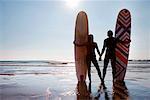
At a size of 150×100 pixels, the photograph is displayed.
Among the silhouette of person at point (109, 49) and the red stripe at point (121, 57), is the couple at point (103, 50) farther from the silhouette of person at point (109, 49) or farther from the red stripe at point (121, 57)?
the red stripe at point (121, 57)

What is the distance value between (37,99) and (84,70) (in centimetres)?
405

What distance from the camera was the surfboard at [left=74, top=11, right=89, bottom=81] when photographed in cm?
1191

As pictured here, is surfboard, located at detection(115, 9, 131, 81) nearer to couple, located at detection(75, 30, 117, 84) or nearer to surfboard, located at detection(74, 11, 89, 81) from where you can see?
couple, located at detection(75, 30, 117, 84)

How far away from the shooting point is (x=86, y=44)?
11352mm

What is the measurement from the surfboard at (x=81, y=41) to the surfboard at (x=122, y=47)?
4.07 ft

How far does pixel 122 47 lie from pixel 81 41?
1.60 m

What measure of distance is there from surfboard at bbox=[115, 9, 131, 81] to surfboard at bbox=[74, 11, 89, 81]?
1.24m

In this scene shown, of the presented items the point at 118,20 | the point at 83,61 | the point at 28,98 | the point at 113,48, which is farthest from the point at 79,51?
the point at 28,98

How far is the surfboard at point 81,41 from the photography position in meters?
11.9

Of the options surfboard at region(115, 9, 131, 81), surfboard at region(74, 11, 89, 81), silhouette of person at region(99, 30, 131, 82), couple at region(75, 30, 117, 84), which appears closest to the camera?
couple at region(75, 30, 117, 84)

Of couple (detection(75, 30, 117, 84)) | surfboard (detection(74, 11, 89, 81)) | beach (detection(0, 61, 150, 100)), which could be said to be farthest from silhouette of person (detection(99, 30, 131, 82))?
beach (detection(0, 61, 150, 100))

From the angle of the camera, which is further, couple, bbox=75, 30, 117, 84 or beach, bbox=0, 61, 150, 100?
couple, bbox=75, 30, 117, 84

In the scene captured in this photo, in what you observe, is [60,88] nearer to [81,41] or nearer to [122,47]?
[81,41]

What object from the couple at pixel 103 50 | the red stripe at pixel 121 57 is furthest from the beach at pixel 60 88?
the red stripe at pixel 121 57
